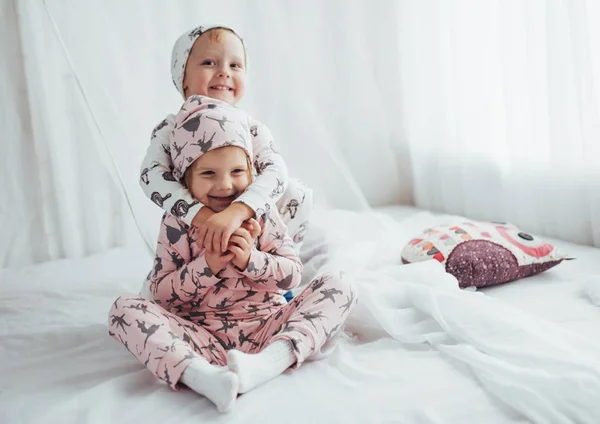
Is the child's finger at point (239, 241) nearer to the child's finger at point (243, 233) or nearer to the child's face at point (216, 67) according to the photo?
the child's finger at point (243, 233)

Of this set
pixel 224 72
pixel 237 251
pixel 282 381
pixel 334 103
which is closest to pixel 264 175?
pixel 237 251

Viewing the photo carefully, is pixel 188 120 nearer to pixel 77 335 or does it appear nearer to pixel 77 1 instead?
pixel 77 335

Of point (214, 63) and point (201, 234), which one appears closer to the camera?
point (201, 234)

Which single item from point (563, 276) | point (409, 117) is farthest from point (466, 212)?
point (563, 276)

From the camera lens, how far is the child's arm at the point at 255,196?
3.41 feet

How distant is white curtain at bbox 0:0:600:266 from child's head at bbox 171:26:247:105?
23.5 inches

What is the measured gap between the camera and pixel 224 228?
1.03 m

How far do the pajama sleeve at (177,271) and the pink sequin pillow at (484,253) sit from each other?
0.64 m

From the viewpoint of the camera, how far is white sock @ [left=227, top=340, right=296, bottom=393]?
0.93 meters

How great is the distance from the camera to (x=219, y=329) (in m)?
1.13

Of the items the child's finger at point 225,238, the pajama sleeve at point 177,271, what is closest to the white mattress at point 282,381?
the pajama sleeve at point 177,271

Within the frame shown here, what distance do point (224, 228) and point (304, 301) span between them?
0.69ft

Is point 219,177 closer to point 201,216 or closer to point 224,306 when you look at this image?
point 201,216

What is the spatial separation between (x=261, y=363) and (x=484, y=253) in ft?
2.45
